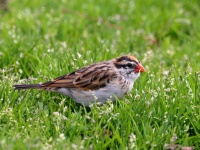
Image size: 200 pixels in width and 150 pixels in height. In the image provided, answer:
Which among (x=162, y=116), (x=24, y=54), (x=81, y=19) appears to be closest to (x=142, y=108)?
(x=162, y=116)

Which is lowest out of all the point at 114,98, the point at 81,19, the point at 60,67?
the point at 114,98

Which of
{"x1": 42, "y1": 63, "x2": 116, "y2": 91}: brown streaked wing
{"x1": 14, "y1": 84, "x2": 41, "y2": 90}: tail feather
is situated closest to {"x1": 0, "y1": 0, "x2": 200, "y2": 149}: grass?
{"x1": 14, "y1": 84, "x2": 41, "y2": 90}: tail feather

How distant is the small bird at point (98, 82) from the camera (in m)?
7.61

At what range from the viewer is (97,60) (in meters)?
9.23

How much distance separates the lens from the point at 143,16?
534 inches

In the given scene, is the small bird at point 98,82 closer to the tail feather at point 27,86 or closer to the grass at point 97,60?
the tail feather at point 27,86

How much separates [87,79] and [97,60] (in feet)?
4.93

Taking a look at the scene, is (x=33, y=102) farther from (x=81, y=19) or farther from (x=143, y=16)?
(x=143, y=16)

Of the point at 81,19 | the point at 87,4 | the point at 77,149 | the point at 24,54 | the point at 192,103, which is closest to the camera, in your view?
the point at 77,149

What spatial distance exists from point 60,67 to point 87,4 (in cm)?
582

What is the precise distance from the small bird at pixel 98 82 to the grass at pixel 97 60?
159 mm

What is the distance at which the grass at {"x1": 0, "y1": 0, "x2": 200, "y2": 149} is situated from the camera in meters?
6.65

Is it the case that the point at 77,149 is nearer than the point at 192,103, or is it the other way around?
the point at 77,149

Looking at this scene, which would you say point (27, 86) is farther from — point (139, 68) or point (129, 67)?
point (139, 68)
